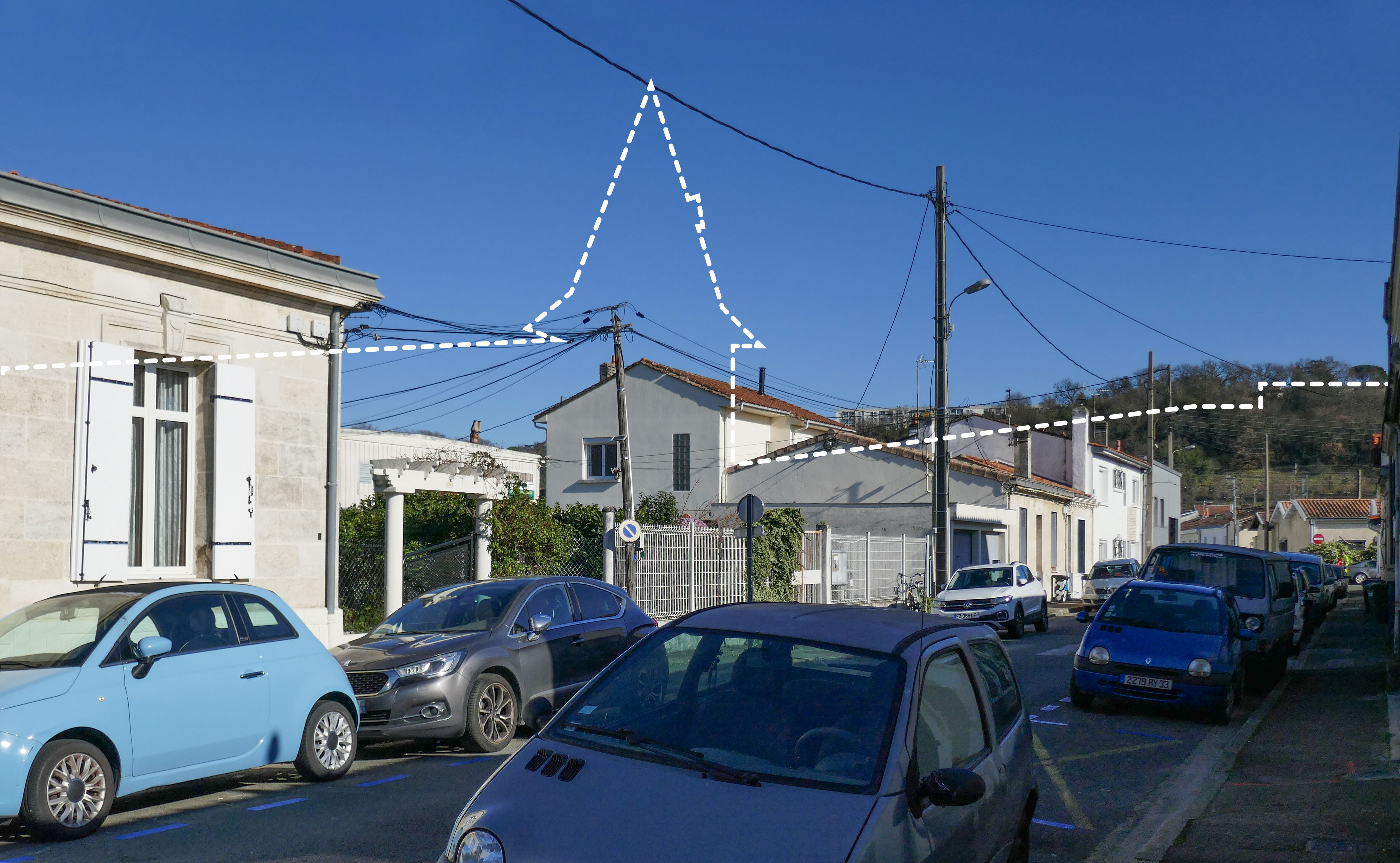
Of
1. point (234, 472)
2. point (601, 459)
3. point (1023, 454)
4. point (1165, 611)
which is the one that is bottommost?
point (1165, 611)

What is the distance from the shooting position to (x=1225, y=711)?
1190cm

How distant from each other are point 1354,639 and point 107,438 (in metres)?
23.8

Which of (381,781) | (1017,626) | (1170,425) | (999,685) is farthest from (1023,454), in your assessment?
(999,685)

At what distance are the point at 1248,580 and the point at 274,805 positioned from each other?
44.8 ft

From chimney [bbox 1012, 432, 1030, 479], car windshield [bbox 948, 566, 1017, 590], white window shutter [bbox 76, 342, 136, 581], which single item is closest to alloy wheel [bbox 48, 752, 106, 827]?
white window shutter [bbox 76, 342, 136, 581]

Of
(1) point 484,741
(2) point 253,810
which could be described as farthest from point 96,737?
(1) point 484,741

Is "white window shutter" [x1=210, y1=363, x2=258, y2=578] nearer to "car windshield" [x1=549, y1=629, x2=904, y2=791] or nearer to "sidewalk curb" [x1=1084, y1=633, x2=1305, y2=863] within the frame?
"car windshield" [x1=549, y1=629, x2=904, y2=791]

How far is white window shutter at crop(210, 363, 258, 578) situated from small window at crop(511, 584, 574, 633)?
4.59 metres

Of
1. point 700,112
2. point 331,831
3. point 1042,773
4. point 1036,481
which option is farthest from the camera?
point 1036,481

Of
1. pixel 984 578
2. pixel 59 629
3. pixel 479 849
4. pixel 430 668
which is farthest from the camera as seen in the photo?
pixel 984 578

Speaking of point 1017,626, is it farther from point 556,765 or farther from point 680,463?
point 556,765

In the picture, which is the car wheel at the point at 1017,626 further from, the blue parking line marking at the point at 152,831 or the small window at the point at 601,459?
the blue parking line marking at the point at 152,831

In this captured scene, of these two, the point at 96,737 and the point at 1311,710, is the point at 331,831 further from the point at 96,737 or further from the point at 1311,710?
the point at 1311,710

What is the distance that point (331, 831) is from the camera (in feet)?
22.1
